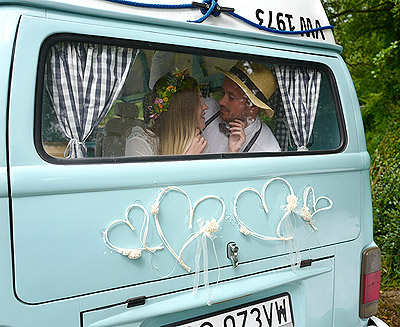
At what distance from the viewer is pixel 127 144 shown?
212 cm

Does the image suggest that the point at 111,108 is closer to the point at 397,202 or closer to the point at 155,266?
the point at 155,266

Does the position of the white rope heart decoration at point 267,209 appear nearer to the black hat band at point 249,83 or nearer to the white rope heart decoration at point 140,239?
the white rope heart decoration at point 140,239

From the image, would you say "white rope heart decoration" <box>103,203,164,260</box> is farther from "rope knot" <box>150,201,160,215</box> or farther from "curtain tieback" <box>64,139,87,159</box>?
"curtain tieback" <box>64,139,87,159</box>

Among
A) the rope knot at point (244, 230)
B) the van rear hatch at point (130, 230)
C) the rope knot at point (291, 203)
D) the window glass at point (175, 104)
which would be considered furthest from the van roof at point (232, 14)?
the rope knot at point (244, 230)

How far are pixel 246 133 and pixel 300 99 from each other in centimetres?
36

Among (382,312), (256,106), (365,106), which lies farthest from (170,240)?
(365,106)

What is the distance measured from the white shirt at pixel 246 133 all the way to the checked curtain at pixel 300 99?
5.2 inches

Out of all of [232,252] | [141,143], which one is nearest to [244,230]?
[232,252]

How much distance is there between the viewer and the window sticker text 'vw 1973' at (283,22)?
2.29 m

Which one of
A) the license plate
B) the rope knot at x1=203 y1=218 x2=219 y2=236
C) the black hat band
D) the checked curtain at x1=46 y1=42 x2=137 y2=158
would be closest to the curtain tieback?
the checked curtain at x1=46 y1=42 x2=137 y2=158

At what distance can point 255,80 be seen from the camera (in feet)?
8.06

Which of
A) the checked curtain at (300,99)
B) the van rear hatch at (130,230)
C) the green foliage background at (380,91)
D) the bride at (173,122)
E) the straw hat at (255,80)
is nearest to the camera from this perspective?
the van rear hatch at (130,230)

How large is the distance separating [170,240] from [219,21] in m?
1.06

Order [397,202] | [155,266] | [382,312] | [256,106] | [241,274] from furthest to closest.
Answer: [397,202] < [382,312] < [256,106] < [241,274] < [155,266]
